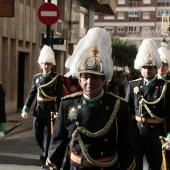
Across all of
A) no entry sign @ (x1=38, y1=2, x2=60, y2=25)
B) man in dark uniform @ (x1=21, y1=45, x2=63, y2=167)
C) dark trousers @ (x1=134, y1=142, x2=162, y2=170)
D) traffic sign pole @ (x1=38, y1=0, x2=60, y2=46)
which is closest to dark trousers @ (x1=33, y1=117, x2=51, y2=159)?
man in dark uniform @ (x1=21, y1=45, x2=63, y2=167)

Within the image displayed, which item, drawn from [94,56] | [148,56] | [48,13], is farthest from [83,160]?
[48,13]

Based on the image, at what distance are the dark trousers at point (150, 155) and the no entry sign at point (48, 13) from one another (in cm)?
593

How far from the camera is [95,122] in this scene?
413 centimetres

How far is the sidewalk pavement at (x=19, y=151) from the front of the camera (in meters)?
8.45

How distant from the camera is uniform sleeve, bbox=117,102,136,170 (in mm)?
4102

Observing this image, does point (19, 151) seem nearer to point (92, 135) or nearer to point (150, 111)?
point (150, 111)

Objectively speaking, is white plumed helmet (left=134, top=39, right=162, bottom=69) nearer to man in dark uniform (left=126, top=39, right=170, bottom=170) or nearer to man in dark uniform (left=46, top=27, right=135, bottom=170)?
man in dark uniform (left=126, top=39, right=170, bottom=170)

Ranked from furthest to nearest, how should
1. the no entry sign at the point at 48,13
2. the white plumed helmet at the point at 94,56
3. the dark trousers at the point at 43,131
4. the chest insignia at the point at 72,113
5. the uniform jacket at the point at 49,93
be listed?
1. the no entry sign at the point at 48,13
2. the uniform jacket at the point at 49,93
3. the dark trousers at the point at 43,131
4. the chest insignia at the point at 72,113
5. the white plumed helmet at the point at 94,56

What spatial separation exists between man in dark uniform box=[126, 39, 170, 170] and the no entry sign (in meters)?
5.43

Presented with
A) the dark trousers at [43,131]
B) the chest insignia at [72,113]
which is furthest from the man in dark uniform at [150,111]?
the dark trousers at [43,131]

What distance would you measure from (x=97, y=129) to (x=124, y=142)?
0.84 ft

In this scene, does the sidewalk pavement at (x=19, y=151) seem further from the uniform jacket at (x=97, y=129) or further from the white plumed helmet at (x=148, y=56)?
the uniform jacket at (x=97, y=129)

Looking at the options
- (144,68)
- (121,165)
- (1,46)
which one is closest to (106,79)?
(121,165)

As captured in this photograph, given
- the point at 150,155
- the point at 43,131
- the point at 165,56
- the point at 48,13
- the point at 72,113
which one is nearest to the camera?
the point at 72,113
